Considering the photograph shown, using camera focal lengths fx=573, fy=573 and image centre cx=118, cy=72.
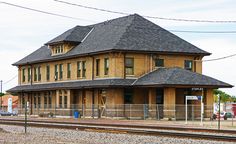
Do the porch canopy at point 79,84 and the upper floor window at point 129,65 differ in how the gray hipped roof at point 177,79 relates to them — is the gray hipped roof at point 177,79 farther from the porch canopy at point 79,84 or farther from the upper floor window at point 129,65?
the upper floor window at point 129,65

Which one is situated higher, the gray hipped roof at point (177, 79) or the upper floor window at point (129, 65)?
the upper floor window at point (129, 65)

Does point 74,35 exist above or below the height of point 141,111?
above

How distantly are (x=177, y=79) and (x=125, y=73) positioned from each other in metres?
6.19

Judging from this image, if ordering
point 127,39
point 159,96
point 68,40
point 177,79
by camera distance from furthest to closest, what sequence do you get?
1. point 68,40
2. point 127,39
3. point 159,96
4. point 177,79

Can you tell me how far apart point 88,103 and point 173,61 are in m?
9.47

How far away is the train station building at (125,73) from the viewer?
169 feet

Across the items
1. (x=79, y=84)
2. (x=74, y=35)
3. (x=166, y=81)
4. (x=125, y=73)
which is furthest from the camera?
(x=74, y=35)

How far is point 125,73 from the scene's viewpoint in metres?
54.4

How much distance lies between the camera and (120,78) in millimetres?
53875

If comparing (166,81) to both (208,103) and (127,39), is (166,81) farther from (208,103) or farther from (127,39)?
(127,39)

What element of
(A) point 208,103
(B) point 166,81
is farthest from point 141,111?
(A) point 208,103

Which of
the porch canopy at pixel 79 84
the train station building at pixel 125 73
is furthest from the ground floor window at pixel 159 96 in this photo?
the porch canopy at pixel 79 84

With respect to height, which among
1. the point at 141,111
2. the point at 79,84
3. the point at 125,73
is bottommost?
the point at 141,111

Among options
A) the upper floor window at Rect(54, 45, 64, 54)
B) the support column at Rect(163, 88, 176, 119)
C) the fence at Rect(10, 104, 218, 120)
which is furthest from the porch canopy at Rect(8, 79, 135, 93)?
the support column at Rect(163, 88, 176, 119)
